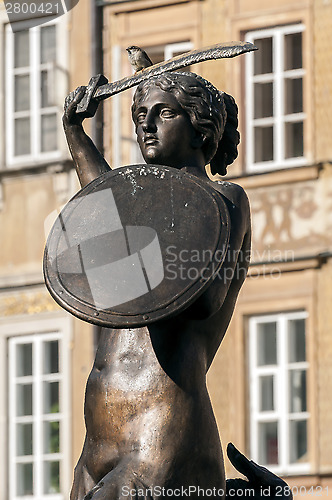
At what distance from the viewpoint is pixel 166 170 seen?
24.5 ft

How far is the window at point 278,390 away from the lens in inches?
941

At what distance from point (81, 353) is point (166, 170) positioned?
17.7 m

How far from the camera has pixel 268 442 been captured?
949 inches

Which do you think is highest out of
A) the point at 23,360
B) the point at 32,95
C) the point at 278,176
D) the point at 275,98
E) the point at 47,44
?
the point at 47,44

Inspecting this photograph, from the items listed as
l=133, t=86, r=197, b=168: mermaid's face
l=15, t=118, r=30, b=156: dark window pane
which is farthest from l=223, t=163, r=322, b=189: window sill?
l=133, t=86, r=197, b=168: mermaid's face

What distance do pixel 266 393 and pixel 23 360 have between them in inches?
125

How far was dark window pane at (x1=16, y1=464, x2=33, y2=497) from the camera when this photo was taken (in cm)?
2528

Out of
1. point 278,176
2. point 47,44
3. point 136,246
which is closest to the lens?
point 136,246

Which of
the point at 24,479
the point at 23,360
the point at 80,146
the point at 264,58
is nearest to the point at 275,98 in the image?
the point at 264,58

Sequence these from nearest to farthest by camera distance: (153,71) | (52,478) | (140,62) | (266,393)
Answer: (153,71), (140,62), (266,393), (52,478)

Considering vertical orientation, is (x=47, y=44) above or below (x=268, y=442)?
above

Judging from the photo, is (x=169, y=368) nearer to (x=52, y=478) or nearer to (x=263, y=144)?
(x=263, y=144)

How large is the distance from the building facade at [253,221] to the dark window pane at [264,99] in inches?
0.6

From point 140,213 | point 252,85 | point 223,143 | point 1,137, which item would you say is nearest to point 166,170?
point 140,213
